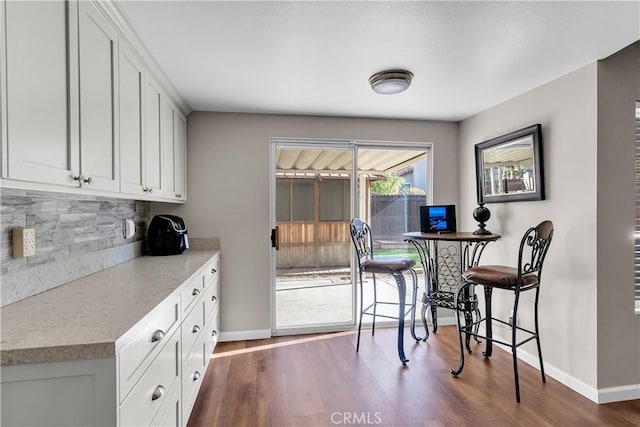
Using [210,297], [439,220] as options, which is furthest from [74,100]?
[439,220]

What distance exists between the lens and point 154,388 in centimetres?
122

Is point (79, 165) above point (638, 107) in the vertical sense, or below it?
below

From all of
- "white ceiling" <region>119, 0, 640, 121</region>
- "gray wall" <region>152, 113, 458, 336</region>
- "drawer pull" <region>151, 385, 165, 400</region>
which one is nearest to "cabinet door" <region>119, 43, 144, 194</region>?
"white ceiling" <region>119, 0, 640, 121</region>

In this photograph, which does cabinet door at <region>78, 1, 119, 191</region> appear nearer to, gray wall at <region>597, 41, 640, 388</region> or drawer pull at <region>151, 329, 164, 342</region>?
drawer pull at <region>151, 329, 164, 342</region>

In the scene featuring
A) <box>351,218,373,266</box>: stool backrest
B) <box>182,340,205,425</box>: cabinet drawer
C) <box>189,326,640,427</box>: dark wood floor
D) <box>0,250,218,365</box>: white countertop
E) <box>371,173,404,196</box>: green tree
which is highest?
<box>371,173,404,196</box>: green tree

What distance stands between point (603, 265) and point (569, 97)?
3.89ft

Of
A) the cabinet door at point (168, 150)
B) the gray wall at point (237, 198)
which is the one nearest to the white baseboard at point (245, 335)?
the gray wall at point (237, 198)

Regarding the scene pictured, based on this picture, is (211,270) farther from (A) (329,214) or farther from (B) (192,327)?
(A) (329,214)

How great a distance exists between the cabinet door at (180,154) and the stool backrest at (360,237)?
1.56 meters

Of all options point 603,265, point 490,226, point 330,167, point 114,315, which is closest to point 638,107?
point 603,265

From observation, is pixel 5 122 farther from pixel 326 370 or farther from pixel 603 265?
pixel 603 265

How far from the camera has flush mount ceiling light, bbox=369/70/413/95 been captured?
219 cm

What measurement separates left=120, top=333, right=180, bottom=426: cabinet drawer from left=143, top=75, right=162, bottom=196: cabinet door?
1056mm

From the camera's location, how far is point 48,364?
34.2 inches
